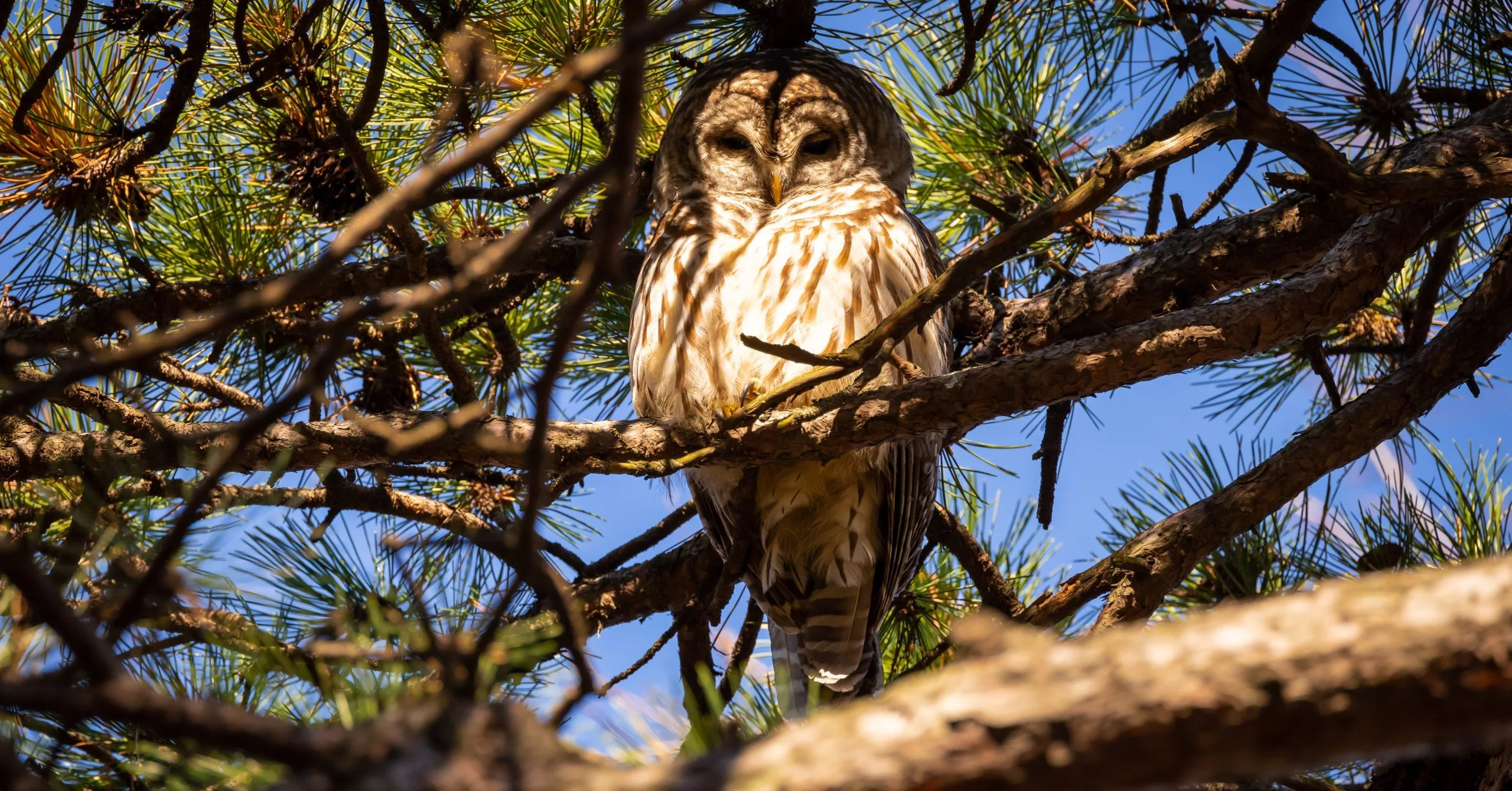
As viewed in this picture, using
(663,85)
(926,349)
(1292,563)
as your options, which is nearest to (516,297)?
(663,85)

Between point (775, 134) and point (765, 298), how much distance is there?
791 mm

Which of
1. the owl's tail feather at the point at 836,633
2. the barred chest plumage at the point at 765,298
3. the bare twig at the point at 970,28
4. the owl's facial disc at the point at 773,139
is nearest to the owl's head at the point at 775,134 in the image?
the owl's facial disc at the point at 773,139

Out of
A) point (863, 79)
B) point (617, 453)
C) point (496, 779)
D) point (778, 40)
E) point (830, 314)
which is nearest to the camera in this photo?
point (496, 779)

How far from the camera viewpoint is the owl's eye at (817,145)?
3396mm

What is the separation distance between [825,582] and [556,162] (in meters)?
1.47

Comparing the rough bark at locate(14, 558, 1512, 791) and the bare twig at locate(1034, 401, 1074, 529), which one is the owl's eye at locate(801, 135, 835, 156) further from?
the rough bark at locate(14, 558, 1512, 791)

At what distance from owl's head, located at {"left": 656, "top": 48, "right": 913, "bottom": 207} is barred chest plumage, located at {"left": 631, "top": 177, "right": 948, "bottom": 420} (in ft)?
0.89

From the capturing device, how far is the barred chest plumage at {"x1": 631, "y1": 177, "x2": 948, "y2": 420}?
2734 mm

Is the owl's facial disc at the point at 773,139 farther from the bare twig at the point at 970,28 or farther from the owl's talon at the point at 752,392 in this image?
the owl's talon at the point at 752,392

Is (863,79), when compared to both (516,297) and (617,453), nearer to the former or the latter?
(516,297)

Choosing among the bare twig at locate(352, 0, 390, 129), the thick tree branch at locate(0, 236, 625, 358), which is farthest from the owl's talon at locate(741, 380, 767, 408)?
the bare twig at locate(352, 0, 390, 129)

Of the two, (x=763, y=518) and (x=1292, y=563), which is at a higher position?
(x=763, y=518)

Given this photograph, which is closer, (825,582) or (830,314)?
(830,314)

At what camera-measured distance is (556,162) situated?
3398 millimetres
